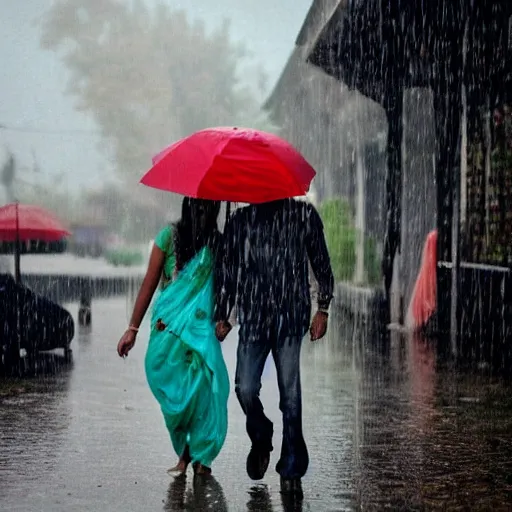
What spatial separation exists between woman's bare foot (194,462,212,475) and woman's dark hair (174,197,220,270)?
1085 millimetres

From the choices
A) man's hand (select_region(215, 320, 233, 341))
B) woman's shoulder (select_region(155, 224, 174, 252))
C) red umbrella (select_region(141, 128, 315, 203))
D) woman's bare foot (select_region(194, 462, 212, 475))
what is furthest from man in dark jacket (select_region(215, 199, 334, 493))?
woman's bare foot (select_region(194, 462, 212, 475))

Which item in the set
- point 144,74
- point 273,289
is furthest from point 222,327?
point 144,74

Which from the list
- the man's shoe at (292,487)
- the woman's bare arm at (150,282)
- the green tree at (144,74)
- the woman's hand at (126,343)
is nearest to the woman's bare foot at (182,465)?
the man's shoe at (292,487)

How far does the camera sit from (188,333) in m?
6.71

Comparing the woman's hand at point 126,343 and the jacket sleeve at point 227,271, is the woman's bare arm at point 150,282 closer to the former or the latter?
the woman's hand at point 126,343

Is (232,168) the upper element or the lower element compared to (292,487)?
upper

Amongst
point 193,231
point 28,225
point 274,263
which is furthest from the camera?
point 28,225

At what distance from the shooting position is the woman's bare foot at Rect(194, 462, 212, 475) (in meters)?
6.90

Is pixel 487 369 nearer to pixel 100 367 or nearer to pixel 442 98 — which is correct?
pixel 100 367

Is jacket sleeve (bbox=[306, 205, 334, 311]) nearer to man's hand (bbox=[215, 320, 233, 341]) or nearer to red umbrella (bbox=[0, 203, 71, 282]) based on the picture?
man's hand (bbox=[215, 320, 233, 341])

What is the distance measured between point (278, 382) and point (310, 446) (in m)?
1.63

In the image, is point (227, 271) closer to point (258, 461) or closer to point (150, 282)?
point (150, 282)

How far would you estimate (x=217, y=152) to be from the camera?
21.7 ft

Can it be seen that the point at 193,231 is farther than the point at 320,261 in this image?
Yes
